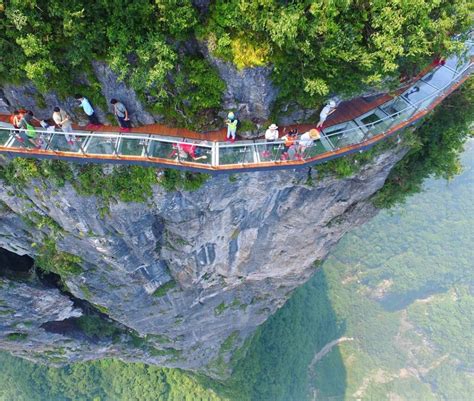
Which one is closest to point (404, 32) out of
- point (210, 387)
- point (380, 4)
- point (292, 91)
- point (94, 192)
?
point (380, 4)

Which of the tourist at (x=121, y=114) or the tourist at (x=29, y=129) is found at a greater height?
the tourist at (x=121, y=114)

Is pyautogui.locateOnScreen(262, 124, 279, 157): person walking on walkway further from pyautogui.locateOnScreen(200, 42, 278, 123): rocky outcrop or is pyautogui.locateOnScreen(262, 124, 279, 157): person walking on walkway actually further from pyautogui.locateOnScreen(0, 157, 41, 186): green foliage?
pyautogui.locateOnScreen(0, 157, 41, 186): green foliage

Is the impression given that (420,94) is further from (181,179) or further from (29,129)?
(29,129)

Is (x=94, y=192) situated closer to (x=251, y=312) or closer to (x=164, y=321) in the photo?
(x=164, y=321)

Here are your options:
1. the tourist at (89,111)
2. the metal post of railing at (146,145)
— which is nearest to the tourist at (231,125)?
the metal post of railing at (146,145)

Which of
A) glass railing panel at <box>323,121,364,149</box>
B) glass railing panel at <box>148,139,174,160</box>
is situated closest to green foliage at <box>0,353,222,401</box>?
glass railing panel at <box>148,139,174,160</box>

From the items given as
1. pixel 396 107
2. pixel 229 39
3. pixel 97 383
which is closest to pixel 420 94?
pixel 396 107

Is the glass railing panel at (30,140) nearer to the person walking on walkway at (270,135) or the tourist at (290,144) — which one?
the person walking on walkway at (270,135)
